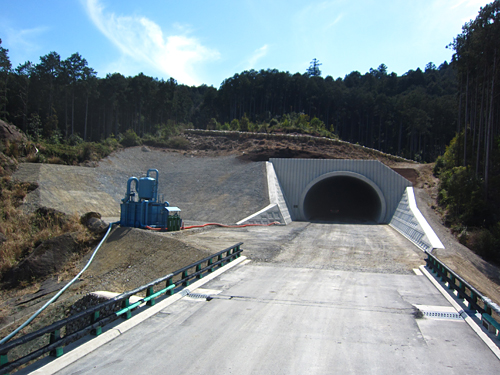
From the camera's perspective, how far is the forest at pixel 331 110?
80.9 feet

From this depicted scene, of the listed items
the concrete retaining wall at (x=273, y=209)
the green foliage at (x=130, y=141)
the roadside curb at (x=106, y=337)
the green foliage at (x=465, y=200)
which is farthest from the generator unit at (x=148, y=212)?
the green foliage at (x=130, y=141)

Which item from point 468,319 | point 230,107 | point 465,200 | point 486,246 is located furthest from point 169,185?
point 230,107

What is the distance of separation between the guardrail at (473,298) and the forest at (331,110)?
36.7ft

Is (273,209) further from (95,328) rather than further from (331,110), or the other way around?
(331,110)

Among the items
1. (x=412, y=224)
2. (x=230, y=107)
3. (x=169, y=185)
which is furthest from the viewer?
(x=230, y=107)

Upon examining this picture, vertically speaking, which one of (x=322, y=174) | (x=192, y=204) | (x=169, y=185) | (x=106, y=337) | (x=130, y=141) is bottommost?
(x=106, y=337)

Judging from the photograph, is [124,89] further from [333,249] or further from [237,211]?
[333,249]

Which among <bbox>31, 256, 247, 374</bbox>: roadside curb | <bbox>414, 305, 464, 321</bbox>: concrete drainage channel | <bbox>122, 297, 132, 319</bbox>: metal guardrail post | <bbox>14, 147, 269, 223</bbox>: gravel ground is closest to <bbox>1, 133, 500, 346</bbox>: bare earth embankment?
<bbox>14, 147, 269, 223</bbox>: gravel ground

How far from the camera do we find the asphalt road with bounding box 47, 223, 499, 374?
5.14m

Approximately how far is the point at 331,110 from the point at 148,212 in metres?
78.2

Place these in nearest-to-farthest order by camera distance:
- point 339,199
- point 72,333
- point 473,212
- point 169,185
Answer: point 72,333, point 473,212, point 169,185, point 339,199

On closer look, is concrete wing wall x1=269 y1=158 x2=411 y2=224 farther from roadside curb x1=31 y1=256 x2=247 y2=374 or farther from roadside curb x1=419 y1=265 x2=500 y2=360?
roadside curb x1=31 y1=256 x2=247 y2=374

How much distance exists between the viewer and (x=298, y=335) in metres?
6.31

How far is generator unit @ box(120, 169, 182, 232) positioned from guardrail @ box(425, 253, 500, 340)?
514 inches
